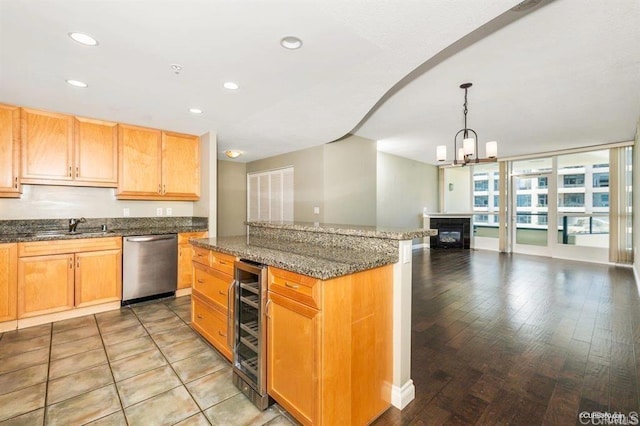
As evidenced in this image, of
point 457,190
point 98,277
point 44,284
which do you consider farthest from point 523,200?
point 44,284

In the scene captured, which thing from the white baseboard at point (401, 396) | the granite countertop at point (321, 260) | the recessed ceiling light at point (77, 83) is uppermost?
the recessed ceiling light at point (77, 83)

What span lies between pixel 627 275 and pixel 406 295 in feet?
19.0

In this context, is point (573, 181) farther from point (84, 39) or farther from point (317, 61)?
point (84, 39)

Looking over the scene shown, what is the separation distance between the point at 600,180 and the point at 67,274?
9.40 meters

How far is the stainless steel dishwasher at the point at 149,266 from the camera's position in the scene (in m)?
3.46

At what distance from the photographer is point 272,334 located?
169cm

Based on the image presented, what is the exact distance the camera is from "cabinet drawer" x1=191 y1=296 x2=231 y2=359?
2.25 m

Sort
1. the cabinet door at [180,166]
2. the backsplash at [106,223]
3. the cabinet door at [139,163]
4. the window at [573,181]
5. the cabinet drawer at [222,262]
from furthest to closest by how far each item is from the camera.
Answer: the window at [573,181] → the cabinet door at [180,166] → the cabinet door at [139,163] → the backsplash at [106,223] → the cabinet drawer at [222,262]

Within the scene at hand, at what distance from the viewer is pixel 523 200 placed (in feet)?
24.0

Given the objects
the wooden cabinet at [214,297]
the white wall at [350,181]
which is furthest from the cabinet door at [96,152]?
the white wall at [350,181]

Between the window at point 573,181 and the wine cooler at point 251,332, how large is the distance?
7766 mm

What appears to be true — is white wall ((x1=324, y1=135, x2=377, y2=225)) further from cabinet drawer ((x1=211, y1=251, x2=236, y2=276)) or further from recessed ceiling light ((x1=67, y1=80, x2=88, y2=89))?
recessed ceiling light ((x1=67, y1=80, x2=88, y2=89))

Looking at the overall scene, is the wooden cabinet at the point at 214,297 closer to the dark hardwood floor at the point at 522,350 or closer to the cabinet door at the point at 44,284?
the dark hardwood floor at the point at 522,350

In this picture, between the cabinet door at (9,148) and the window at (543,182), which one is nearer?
the cabinet door at (9,148)
